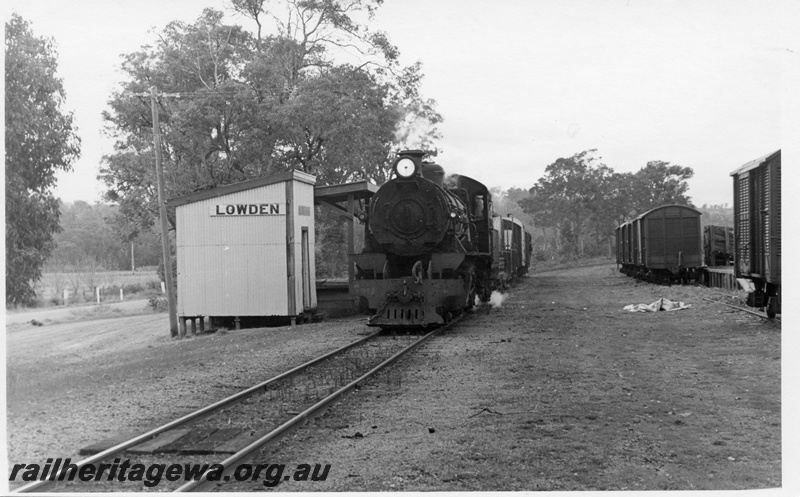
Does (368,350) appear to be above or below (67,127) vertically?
below

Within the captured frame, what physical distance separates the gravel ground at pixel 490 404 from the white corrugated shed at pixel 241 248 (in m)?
3.56

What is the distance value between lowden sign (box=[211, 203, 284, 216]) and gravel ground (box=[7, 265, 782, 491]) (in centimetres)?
441

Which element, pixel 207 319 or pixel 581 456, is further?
pixel 207 319

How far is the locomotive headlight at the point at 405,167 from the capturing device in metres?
13.8

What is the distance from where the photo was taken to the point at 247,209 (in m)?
17.7

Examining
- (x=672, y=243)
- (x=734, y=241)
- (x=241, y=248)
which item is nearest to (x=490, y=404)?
(x=734, y=241)

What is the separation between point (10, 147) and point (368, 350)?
649cm

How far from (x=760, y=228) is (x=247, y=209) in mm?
11842

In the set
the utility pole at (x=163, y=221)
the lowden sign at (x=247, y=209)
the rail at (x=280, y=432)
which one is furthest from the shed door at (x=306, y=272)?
the rail at (x=280, y=432)

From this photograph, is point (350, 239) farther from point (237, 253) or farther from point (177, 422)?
point (177, 422)

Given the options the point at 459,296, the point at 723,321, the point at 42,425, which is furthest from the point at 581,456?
the point at 723,321

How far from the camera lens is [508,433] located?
254 inches

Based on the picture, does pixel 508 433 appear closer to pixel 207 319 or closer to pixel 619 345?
pixel 619 345

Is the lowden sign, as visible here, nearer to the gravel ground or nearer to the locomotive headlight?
the gravel ground
